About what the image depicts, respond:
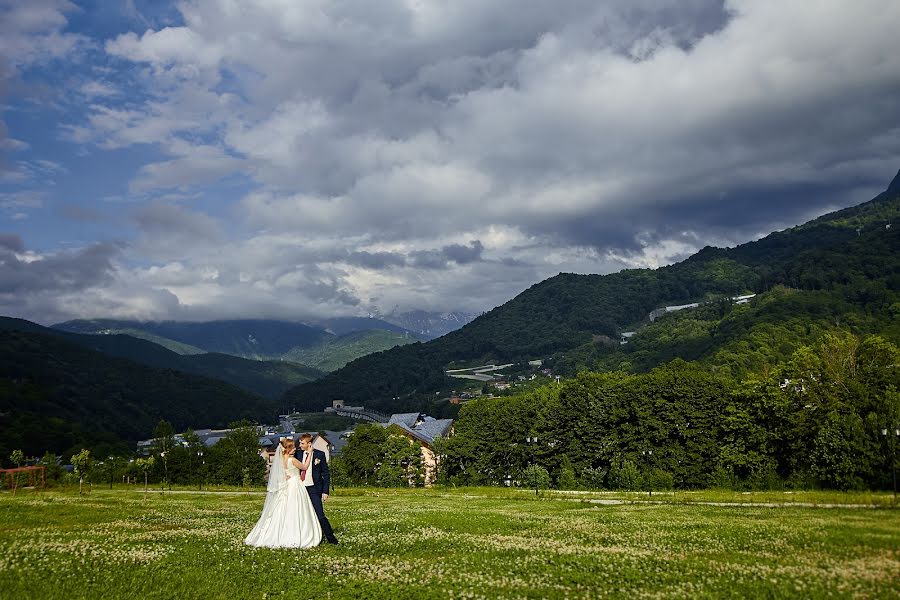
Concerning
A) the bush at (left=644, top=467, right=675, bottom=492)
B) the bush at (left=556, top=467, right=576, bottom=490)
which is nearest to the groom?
the bush at (left=556, top=467, right=576, bottom=490)

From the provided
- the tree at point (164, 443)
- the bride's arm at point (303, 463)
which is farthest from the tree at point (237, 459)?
the bride's arm at point (303, 463)

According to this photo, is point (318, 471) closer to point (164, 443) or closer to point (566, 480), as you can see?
point (566, 480)

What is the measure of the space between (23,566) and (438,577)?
433 inches

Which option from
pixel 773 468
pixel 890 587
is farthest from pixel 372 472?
pixel 890 587

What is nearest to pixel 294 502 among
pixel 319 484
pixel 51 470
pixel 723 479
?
pixel 319 484

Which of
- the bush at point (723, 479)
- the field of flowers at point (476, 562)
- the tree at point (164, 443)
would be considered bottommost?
the bush at point (723, 479)

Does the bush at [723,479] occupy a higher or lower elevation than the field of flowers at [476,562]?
lower

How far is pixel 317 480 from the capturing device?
20.7 meters

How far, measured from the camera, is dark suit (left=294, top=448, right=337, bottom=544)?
20.5 metres

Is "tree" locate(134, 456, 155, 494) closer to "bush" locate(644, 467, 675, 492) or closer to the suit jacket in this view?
the suit jacket

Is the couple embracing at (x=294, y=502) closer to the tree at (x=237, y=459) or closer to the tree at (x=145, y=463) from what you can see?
the tree at (x=145, y=463)

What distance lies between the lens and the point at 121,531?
22062 millimetres

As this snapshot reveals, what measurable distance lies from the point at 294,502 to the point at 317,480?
44.4 inches

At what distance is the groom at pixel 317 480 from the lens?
20453mm
